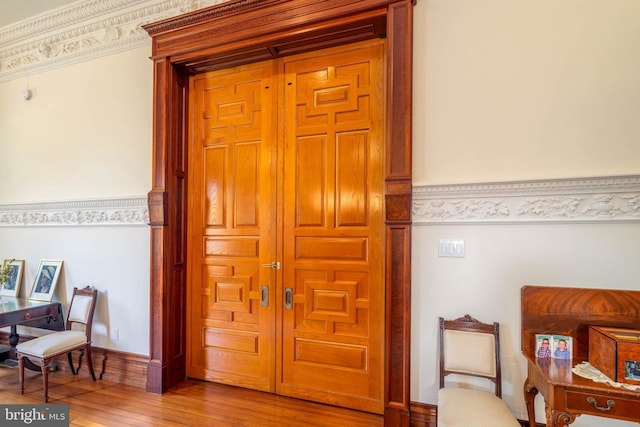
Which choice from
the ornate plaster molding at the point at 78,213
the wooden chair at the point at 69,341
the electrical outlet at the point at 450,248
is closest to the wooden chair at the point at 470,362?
the electrical outlet at the point at 450,248

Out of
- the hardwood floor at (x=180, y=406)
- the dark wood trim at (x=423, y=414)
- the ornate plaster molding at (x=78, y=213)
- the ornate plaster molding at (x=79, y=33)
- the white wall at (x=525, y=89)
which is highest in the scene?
the ornate plaster molding at (x=79, y=33)

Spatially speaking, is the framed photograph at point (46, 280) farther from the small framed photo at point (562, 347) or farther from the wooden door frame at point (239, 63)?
the small framed photo at point (562, 347)

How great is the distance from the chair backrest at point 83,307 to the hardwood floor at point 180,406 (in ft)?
1.58

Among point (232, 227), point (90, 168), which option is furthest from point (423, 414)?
point (90, 168)

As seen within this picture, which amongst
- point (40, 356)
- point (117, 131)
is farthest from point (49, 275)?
point (117, 131)

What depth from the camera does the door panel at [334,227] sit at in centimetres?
232

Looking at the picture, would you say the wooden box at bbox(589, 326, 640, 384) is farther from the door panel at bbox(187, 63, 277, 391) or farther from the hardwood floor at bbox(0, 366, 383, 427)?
the door panel at bbox(187, 63, 277, 391)

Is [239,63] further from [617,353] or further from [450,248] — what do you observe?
[617,353]

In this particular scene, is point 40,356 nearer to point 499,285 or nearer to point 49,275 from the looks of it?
point 49,275

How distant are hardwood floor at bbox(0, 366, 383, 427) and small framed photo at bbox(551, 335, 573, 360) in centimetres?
119

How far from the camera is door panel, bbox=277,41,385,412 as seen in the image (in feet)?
7.63

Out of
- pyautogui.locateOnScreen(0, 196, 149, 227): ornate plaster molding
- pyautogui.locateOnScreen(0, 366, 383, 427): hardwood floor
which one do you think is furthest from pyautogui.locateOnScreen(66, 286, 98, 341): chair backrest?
pyautogui.locateOnScreen(0, 196, 149, 227): ornate plaster molding

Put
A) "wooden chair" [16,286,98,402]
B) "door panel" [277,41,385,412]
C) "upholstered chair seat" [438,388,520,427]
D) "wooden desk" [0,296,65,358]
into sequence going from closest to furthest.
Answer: "upholstered chair seat" [438,388,520,427]
"door panel" [277,41,385,412]
"wooden chair" [16,286,98,402]
"wooden desk" [0,296,65,358]

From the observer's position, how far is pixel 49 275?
3211 millimetres
